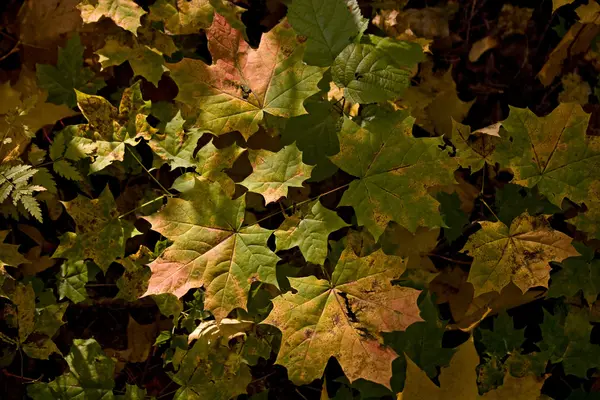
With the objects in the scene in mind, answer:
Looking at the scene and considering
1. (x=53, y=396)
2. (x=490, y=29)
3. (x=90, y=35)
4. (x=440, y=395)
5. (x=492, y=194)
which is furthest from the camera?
(x=490, y=29)

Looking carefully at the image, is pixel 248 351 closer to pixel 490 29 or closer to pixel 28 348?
pixel 28 348

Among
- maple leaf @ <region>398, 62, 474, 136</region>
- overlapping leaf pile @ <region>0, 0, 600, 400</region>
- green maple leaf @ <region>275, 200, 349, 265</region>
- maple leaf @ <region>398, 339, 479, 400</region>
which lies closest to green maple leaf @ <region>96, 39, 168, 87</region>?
overlapping leaf pile @ <region>0, 0, 600, 400</region>

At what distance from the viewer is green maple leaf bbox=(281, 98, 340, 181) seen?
1.93m

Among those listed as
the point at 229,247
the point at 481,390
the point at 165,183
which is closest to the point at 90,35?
the point at 165,183

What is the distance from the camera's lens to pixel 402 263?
1.70 metres

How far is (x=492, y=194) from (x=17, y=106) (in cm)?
201

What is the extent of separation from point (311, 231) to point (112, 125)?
84 centimetres

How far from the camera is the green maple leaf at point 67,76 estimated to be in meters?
2.10

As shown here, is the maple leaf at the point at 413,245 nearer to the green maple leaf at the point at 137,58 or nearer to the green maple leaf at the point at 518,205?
the green maple leaf at the point at 518,205

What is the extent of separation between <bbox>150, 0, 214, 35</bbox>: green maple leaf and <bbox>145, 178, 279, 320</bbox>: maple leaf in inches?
28.8

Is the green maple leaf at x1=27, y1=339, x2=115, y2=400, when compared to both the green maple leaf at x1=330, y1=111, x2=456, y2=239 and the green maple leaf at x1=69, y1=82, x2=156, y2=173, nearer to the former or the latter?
the green maple leaf at x1=69, y1=82, x2=156, y2=173

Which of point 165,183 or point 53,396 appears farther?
point 165,183

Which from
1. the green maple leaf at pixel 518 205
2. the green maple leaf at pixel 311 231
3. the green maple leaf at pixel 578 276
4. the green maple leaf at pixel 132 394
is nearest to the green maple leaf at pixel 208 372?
the green maple leaf at pixel 132 394

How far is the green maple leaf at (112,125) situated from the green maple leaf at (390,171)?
743 mm
